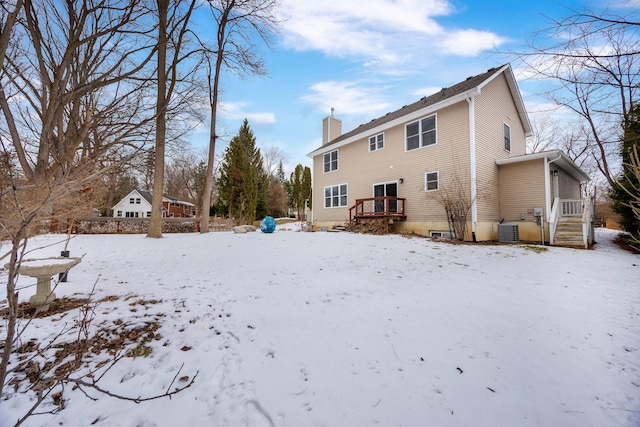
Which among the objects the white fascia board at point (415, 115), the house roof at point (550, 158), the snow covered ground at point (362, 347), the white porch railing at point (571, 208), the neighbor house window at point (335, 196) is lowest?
the snow covered ground at point (362, 347)

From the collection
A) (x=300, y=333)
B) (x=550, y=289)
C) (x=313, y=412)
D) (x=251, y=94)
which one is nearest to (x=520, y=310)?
(x=550, y=289)

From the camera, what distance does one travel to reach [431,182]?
37.6 feet

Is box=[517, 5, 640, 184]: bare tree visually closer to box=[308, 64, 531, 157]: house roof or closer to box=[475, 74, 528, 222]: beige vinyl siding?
box=[475, 74, 528, 222]: beige vinyl siding

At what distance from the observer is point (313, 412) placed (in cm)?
192

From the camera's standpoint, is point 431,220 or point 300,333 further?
point 431,220

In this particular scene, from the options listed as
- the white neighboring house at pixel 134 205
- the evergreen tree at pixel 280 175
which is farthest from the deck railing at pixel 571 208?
the white neighboring house at pixel 134 205

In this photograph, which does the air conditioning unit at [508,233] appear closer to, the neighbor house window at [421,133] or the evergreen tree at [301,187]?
the neighbor house window at [421,133]

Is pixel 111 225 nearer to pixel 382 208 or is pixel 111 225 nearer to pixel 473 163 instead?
pixel 382 208

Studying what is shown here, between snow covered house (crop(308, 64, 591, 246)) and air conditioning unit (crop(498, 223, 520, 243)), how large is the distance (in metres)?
0.03

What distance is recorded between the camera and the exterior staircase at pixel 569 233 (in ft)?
30.1

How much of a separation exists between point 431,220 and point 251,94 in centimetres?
1121

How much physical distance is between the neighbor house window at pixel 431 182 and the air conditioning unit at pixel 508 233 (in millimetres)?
2772

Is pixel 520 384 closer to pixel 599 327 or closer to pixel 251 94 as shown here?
pixel 599 327

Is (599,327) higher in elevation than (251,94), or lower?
lower
